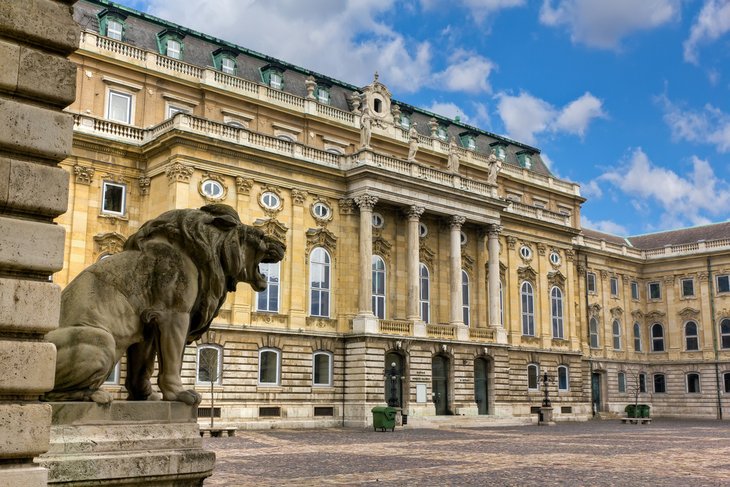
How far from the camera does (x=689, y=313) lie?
6538 cm

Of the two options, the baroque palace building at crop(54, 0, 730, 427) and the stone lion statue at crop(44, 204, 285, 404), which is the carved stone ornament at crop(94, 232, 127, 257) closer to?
the baroque palace building at crop(54, 0, 730, 427)

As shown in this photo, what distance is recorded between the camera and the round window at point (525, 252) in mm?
51625

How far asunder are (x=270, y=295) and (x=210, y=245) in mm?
31238

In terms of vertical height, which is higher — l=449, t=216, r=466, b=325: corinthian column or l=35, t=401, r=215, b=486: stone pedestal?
l=449, t=216, r=466, b=325: corinthian column

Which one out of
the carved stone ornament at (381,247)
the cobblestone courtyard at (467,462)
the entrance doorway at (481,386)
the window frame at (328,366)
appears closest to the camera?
the cobblestone courtyard at (467,462)

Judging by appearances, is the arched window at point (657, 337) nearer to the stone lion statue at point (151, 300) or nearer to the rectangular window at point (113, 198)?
the rectangular window at point (113, 198)

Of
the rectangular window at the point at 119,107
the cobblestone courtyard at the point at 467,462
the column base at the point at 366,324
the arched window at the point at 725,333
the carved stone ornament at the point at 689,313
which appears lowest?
the cobblestone courtyard at the point at 467,462

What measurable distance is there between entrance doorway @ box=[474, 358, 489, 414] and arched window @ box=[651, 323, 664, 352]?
27962 mm

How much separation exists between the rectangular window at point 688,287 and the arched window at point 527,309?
21.3 metres

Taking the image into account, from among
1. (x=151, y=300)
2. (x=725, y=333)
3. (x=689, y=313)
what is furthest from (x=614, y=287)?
(x=151, y=300)

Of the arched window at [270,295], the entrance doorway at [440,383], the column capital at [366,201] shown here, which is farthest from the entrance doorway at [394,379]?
the column capital at [366,201]

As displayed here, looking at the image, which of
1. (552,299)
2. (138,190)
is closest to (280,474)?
(138,190)

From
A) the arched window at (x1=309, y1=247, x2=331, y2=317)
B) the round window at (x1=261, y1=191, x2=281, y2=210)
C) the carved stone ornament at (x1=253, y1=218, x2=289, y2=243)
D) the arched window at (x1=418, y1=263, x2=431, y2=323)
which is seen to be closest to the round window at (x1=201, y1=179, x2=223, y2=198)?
the carved stone ornament at (x1=253, y1=218, x2=289, y2=243)

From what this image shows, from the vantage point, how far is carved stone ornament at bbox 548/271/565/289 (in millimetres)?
53244
